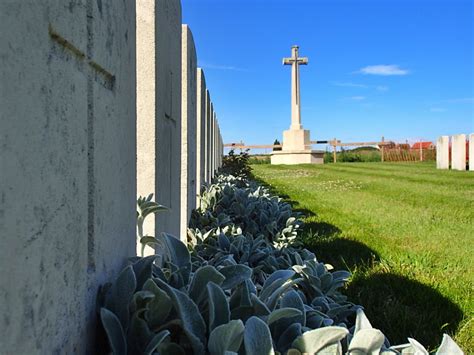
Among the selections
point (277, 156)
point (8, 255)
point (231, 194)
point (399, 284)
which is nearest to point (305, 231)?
point (231, 194)

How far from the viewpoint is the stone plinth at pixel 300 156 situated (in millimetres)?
24906

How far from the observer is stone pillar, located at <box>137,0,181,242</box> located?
1885 mm

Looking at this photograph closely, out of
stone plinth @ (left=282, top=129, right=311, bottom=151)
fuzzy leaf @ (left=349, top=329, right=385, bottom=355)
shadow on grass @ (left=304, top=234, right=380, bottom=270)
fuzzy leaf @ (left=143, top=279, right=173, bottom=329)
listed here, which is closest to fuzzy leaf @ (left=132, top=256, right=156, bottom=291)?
fuzzy leaf @ (left=143, top=279, right=173, bottom=329)

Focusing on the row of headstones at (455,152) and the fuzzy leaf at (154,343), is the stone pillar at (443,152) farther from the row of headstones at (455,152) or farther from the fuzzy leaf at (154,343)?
the fuzzy leaf at (154,343)

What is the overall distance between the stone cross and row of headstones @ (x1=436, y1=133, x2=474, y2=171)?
27.9 feet

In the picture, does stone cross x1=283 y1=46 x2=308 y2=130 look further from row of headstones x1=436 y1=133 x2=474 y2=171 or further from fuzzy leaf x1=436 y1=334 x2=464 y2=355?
fuzzy leaf x1=436 y1=334 x2=464 y2=355

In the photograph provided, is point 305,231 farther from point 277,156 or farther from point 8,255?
point 277,156

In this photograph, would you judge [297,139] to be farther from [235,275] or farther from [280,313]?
[280,313]

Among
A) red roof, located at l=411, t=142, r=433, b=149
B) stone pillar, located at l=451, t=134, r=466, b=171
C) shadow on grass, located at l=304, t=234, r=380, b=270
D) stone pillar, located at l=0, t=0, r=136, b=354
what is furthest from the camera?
red roof, located at l=411, t=142, r=433, b=149

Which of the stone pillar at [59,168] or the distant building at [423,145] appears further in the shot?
the distant building at [423,145]

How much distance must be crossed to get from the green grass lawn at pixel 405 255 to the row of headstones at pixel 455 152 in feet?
26.5

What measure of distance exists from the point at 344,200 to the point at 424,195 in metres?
1.63

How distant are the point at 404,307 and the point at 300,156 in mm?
22405

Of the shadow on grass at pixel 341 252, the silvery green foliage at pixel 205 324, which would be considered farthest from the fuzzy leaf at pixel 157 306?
the shadow on grass at pixel 341 252
